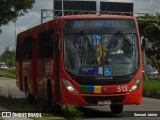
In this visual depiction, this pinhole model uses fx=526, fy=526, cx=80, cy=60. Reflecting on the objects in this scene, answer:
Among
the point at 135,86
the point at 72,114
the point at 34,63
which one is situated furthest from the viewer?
the point at 34,63

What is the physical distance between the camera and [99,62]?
599 inches

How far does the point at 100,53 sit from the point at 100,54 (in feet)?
0.10

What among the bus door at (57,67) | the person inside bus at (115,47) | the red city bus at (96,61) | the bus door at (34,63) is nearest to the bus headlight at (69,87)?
the red city bus at (96,61)

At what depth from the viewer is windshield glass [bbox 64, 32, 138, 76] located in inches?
597

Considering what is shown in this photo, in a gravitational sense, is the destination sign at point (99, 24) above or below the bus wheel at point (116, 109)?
above

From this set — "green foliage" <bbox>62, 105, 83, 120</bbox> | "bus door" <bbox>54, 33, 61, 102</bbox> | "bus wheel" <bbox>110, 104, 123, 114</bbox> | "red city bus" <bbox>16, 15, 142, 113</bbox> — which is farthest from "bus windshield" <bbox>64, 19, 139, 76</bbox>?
"green foliage" <bbox>62, 105, 83, 120</bbox>

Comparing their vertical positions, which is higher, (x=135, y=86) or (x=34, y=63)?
(x=34, y=63)

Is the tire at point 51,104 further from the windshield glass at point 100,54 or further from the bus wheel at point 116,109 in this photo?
the bus wheel at point 116,109

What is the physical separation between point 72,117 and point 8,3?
19.2 m

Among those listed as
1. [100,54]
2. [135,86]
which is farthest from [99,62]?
[135,86]

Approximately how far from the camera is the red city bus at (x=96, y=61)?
15047 mm

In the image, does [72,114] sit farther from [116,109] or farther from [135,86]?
[116,109]

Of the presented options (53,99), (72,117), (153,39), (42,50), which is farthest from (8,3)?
(153,39)

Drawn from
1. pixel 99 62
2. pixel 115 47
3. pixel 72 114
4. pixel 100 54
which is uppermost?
pixel 115 47
